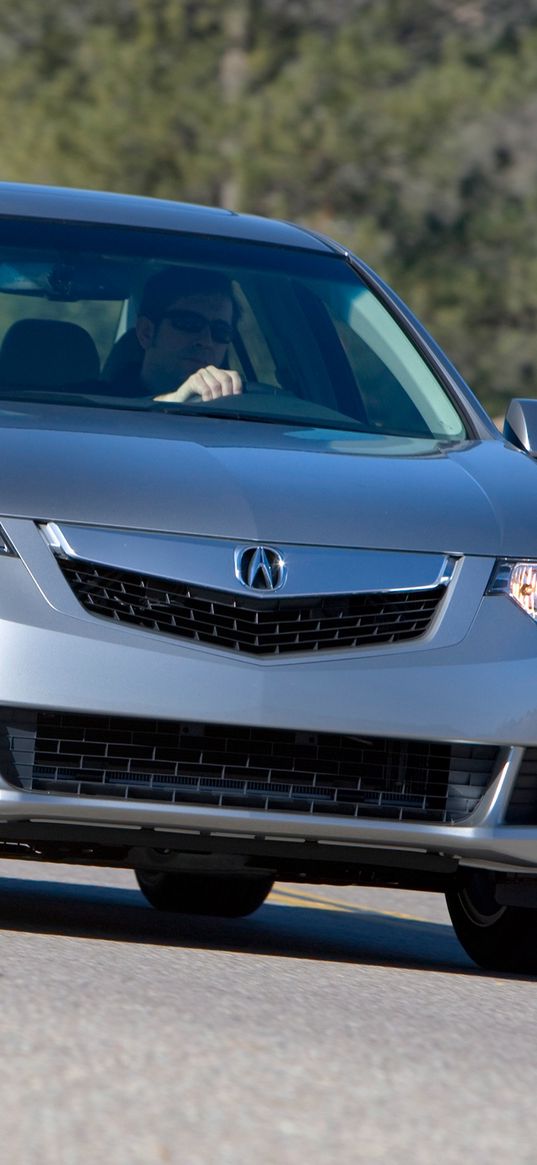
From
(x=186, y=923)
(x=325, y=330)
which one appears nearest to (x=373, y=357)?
(x=325, y=330)

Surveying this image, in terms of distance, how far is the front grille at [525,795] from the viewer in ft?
16.7

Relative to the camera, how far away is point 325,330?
6.74 m

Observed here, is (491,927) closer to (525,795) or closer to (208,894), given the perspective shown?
(525,795)

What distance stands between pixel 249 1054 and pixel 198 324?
2793mm

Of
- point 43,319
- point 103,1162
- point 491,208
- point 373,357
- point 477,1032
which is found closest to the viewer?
point 103,1162

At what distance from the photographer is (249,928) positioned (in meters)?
6.77

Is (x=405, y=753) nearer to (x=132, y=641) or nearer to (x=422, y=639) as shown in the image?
(x=422, y=639)

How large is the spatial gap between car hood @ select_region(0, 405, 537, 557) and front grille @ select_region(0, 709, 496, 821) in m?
0.42

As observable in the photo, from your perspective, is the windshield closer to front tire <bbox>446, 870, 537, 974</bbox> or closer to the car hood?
the car hood

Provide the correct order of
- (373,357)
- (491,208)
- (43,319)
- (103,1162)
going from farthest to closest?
(491,208) → (373,357) → (43,319) → (103,1162)

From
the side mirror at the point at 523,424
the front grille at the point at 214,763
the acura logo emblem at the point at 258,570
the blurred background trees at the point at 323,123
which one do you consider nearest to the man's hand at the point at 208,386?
the side mirror at the point at 523,424

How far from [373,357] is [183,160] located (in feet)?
92.0

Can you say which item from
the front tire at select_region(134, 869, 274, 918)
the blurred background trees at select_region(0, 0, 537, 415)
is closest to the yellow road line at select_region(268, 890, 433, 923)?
the front tire at select_region(134, 869, 274, 918)

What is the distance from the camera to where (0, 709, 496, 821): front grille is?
489cm
